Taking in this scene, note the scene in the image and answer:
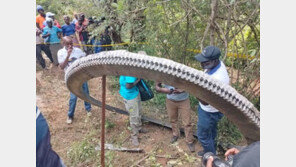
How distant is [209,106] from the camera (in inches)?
127

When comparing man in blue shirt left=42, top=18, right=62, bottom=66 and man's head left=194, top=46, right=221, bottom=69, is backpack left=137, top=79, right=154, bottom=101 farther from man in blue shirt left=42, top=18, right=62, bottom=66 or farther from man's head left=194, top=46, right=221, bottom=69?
man in blue shirt left=42, top=18, right=62, bottom=66

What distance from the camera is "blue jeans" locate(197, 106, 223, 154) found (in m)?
3.33

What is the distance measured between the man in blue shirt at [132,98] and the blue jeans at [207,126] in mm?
1358

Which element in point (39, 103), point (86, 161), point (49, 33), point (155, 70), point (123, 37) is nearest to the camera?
point (155, 70)

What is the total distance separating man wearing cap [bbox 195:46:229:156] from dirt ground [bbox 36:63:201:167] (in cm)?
71

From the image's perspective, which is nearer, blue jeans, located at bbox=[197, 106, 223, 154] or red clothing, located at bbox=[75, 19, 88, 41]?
blue jeans, located at bbox=[197, 106, 223, 154]

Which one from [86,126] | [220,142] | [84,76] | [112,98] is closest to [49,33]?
[112,98]

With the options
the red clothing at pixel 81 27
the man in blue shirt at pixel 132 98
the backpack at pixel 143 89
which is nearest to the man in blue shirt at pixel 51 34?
the red clothing at pixel 81 27

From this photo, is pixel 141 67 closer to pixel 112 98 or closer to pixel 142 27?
pixel 142 27

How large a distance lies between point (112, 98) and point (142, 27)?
2.38 meters

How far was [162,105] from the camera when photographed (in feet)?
19.3

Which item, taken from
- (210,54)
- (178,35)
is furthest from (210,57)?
(178,35)

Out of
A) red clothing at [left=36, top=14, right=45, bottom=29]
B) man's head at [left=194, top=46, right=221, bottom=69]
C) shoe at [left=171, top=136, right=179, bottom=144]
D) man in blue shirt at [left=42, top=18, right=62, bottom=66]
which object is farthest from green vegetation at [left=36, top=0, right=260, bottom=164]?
red clothing at [left=36, top=14, right=45, bottom=29]

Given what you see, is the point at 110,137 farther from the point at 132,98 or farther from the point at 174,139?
the point at 174,139
